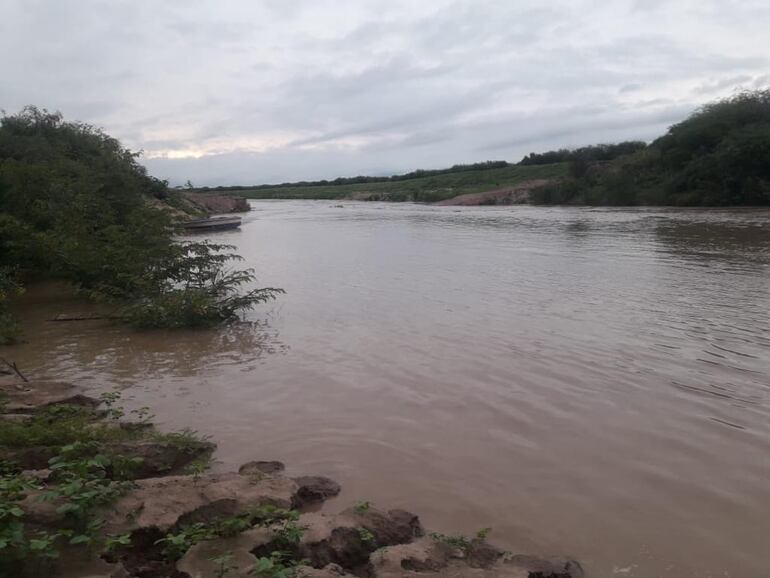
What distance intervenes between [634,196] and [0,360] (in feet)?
175

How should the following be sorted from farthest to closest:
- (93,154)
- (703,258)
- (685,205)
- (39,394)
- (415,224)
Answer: (685,205) → (415,224) → (93,154) → (703,258) → (39,394)

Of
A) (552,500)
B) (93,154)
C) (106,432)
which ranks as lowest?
(552,500)

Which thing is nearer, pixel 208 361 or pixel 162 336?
pixel 208 361

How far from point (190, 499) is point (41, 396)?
3.51m

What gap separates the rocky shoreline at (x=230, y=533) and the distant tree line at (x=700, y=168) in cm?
4576

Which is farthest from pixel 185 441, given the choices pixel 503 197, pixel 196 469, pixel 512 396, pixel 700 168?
pixel 503 197

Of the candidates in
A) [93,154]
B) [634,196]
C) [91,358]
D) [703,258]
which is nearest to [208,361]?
[91,358]

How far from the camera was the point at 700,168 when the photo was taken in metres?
45.9

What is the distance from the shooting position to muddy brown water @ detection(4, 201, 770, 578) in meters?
4.41

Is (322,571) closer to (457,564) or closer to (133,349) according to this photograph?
(457,564)

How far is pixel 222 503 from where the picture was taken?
4.19 meters

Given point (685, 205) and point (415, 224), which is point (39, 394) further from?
point (685, 205)

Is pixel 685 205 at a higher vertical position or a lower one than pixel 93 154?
lower

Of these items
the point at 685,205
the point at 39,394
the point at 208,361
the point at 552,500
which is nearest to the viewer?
the point at 552,500
